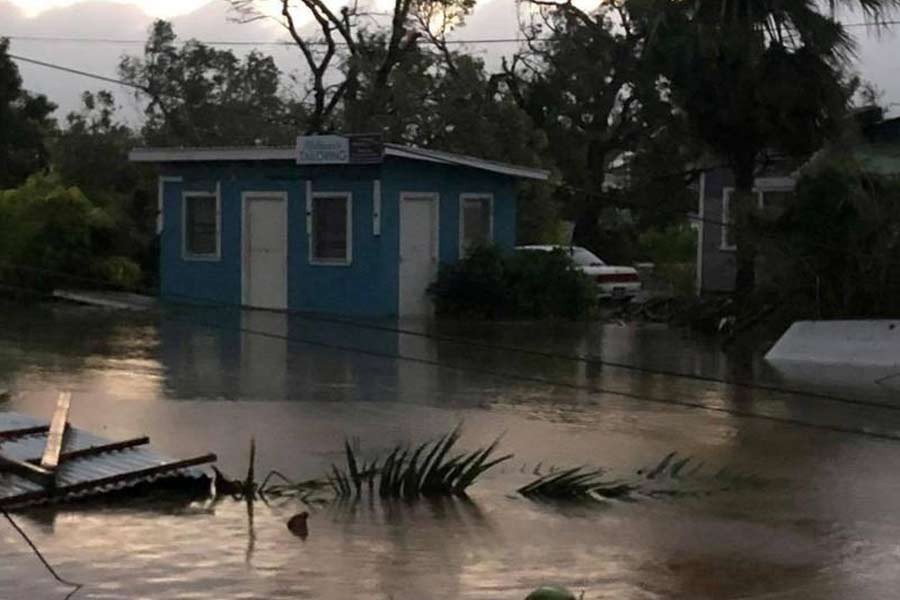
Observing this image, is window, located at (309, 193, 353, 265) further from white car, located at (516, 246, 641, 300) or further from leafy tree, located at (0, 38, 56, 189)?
leafy tree, located at (0, 38, 56, 189)

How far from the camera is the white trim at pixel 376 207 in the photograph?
27516 mm

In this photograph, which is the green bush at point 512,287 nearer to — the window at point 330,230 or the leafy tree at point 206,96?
the window at point 330,230

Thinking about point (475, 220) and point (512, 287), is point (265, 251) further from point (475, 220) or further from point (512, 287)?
point (512, 287)

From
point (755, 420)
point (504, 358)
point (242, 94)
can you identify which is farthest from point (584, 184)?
point (755, 420)

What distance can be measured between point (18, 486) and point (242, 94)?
35637mm

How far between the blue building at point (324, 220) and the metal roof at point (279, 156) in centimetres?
2

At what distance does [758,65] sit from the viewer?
2536 cm

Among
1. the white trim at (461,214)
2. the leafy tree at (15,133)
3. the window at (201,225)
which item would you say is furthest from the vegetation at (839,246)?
the leafy tree at (15,133)

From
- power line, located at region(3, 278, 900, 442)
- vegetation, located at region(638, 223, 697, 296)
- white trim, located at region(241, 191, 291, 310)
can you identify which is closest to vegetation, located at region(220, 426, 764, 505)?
power line, located at region(3, 278, 900, 442)

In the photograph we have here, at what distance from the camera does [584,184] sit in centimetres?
4694

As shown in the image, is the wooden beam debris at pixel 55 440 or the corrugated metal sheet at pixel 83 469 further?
the wooden beam debris at pixel 55 440

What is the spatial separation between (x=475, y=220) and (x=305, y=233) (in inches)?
128

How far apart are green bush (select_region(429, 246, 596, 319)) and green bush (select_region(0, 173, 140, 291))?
677cm

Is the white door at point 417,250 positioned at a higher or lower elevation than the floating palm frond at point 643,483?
higher
